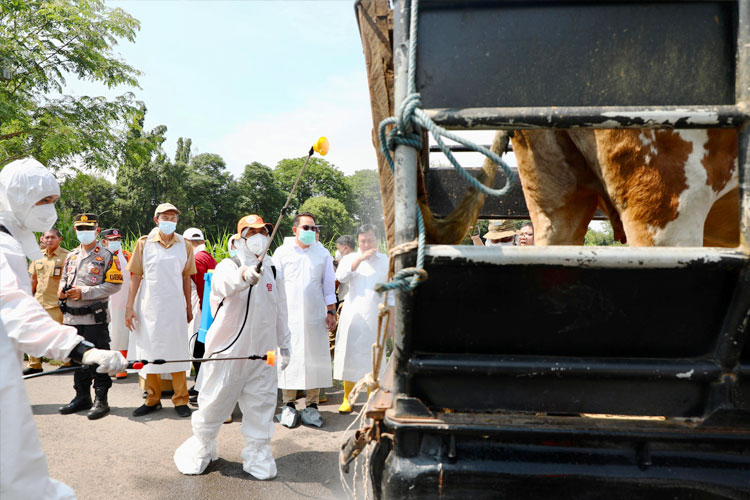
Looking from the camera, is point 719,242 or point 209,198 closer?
point 719,242

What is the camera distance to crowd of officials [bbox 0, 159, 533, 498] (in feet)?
13.7

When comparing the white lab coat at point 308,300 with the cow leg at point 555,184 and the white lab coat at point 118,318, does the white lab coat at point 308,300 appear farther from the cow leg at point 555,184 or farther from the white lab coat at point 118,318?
the cow leg at point 555,184

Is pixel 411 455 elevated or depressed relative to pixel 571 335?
depressed

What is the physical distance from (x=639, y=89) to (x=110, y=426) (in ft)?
18.1

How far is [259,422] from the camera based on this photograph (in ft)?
13.7

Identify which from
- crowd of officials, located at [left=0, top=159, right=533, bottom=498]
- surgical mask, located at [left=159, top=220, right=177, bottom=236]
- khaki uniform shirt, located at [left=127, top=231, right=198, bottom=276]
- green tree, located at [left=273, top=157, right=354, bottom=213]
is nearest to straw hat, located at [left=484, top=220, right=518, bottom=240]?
crowd of officials, located at [left=0, top=159, right=533, bottom=498]

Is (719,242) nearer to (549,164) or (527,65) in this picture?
(549,164)

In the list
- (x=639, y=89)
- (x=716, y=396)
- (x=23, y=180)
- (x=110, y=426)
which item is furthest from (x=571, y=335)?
(x=110, y=426)

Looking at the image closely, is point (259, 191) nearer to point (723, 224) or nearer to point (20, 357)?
point (20, 357)

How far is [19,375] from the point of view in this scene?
8.15ft

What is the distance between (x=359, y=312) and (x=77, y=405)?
10.1ft

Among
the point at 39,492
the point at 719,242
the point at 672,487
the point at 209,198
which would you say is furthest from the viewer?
the point at 209,198

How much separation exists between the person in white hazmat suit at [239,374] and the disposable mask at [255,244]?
6 centimetres

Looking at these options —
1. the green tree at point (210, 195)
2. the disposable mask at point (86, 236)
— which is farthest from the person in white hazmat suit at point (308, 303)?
the green tree at point (210, 195)
